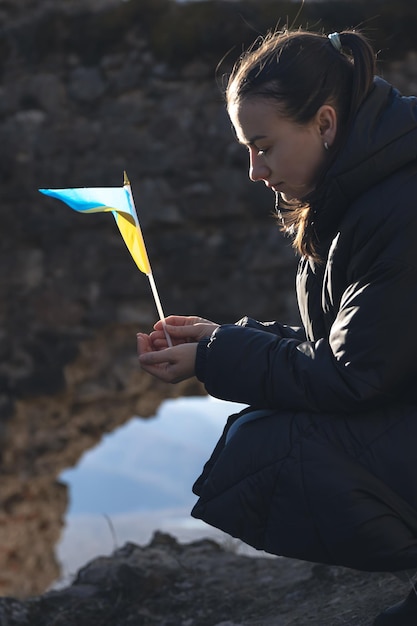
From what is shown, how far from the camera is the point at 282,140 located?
1691 millimetres

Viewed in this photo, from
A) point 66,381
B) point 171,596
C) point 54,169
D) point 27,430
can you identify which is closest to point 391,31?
point 54,169

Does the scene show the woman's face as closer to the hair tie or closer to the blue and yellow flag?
the hair tie

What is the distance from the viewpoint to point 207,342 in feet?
5.72

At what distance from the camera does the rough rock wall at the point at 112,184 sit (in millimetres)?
4578

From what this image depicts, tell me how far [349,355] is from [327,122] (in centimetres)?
43

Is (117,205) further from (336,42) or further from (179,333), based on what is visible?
(336,42)

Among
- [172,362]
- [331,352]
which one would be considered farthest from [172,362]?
[331,352]

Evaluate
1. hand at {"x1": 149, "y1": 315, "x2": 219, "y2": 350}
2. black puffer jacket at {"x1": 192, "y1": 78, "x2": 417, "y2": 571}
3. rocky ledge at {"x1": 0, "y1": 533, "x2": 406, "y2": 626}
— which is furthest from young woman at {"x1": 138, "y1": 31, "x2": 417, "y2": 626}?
rocky ledge at {"x1": 0, "y1": 533, "x2": 406, "y2": 626}

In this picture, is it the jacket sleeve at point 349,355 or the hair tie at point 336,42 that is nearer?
the jacket sleeve at point 349,355

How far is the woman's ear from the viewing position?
65.9 inches

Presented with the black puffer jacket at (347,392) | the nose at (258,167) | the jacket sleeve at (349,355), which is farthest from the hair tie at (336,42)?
the jacket sleeve at (349,355)

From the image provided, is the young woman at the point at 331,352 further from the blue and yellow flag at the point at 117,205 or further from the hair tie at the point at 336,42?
the blue and yellow flag at the point at 117,205

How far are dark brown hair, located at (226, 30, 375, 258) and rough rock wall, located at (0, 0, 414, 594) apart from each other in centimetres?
281

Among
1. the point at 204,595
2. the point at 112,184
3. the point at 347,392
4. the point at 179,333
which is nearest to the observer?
the point at 347,392
